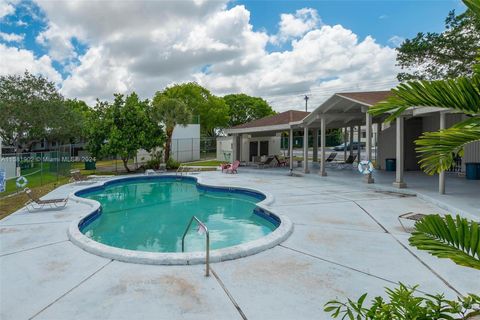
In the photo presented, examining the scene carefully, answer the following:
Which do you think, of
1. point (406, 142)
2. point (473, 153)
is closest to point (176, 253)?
point (473, 153)

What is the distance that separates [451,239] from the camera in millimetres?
2002

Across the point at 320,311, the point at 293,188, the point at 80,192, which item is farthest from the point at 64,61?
the point at 320,311

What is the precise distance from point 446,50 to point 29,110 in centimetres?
3037

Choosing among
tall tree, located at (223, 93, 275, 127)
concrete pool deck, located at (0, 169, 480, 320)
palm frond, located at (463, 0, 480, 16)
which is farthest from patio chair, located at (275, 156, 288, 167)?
tall tree, located at (223, 93, 275, 127)

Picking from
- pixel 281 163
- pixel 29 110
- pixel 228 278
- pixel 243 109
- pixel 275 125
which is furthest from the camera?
pixel 243 109

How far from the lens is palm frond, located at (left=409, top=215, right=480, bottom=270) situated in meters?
1.90

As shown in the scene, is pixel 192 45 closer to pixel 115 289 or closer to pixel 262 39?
pixel 262 39

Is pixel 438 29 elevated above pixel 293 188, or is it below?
above

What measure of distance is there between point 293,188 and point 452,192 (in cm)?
568

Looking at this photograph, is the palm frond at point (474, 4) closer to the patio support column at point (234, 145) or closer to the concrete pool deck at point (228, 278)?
the concrete pool deck at point (228, 278)

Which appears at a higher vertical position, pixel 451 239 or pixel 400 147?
pixel 400 147

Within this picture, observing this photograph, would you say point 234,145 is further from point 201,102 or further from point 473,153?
point 201,102

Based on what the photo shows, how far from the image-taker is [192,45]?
22062 mm

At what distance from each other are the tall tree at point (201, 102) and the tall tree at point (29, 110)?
807 inches
